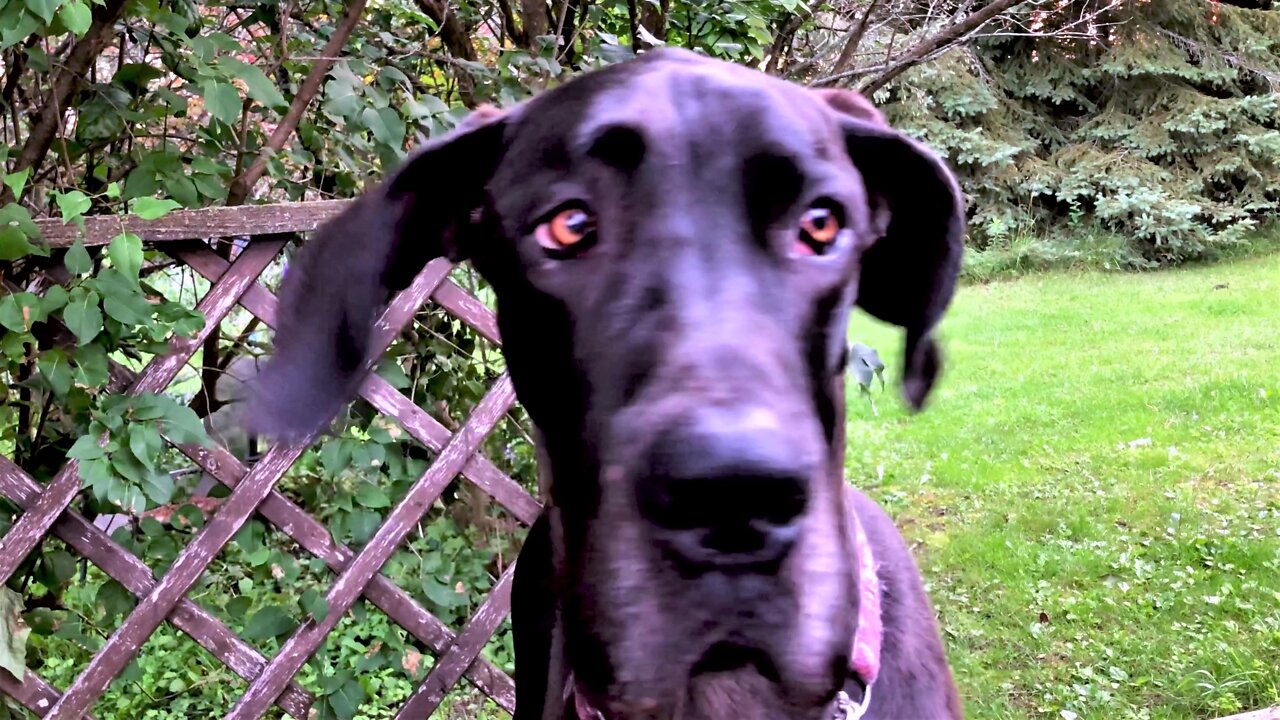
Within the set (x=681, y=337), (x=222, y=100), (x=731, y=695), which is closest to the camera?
(x=681, y=337)

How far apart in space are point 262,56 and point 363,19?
1.68ft

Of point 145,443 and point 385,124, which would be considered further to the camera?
point 385,124

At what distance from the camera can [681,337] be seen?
3.58 ft

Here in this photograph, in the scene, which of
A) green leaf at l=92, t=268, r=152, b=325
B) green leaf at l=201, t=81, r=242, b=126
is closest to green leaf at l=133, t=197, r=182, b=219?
green leaf at l=92, t=268, r=152, b=325

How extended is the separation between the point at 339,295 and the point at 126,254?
2.46 ft

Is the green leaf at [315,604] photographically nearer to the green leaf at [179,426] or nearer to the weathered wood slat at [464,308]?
the green leaf at [179,426]

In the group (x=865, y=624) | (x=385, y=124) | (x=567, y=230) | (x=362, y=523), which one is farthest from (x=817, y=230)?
(x=362, y=523)

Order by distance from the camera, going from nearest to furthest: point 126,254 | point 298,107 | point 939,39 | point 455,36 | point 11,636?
point 126,254 → point 11,636 → point 298,107 → point 455,36 → point 939,39

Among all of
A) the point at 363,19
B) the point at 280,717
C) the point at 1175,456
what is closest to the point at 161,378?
the point at 363,19

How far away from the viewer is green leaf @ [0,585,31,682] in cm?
219

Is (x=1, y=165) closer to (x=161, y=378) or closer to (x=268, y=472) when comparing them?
(x=161, y=378)

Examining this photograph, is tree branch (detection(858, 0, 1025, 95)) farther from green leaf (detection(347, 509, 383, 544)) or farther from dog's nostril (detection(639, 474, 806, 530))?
dog's nostril (detection(639, 474, 806, 530))

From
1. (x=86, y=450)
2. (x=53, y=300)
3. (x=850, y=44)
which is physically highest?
(x=850, y=44)

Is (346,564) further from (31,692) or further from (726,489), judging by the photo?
(726,489)
